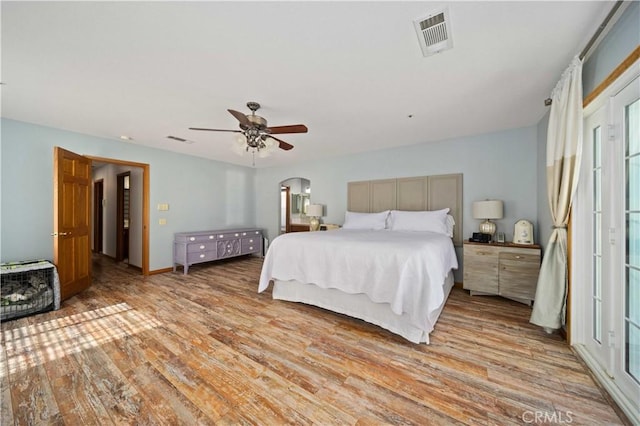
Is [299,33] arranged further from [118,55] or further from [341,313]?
[341,313]

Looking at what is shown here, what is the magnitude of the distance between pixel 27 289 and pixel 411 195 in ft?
18.4

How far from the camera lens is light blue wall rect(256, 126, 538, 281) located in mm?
3457

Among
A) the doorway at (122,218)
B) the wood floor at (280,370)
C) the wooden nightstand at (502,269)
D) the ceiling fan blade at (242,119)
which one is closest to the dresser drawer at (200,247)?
the wood floor at (280,370)

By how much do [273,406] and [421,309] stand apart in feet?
4.68

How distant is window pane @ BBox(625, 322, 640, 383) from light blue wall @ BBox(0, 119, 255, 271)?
6.05 metres

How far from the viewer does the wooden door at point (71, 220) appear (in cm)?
299

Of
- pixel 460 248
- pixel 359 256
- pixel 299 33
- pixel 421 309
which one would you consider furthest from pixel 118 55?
pixel 460 248

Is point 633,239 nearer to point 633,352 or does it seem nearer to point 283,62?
point 633,352

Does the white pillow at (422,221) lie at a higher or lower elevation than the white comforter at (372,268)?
higher

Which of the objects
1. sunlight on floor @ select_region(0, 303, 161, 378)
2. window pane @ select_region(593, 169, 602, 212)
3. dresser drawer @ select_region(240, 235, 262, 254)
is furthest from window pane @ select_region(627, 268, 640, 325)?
dresser drawer @ select_region(240, 235, 262, 254)

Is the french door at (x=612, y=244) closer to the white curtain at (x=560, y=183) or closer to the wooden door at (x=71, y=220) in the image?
the white curtain at (x=560, y=183)

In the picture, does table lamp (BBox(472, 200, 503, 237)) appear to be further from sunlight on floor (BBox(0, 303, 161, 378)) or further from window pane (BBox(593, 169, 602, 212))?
sunlight on floor (BBox(0, 303, 161, 378))

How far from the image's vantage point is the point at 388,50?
179cm

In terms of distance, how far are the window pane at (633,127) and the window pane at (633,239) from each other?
0.42m
